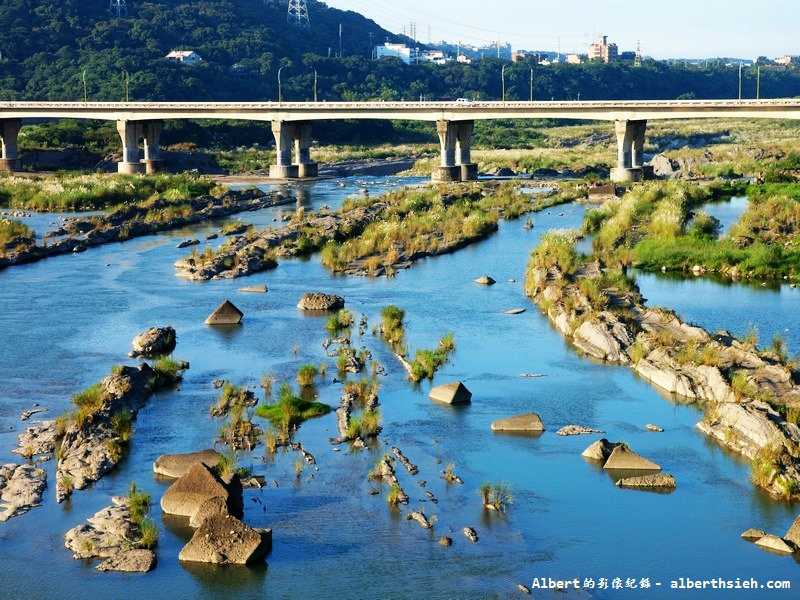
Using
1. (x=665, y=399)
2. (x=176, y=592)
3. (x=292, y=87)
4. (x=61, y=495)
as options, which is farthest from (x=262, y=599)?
(x=292, y=87)

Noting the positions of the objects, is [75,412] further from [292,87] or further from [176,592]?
[292,87]

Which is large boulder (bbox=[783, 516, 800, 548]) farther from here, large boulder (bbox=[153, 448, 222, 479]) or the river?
large boulder (bbox=[153, 448, 222, 479])

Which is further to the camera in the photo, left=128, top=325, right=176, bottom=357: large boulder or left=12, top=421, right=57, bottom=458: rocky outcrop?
left=128, top=325, right=176, bottom=357: large boulder

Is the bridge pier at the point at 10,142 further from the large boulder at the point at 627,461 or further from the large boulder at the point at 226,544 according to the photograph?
the large boulder at the point at 226,544

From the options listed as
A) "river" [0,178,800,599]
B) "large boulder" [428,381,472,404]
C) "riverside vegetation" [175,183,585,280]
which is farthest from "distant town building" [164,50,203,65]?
"large boulder" [428,381,472,404]

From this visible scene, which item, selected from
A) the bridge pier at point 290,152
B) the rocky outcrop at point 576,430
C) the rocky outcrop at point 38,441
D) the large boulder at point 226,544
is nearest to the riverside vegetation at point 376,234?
the rocky outcrop at point 38,441

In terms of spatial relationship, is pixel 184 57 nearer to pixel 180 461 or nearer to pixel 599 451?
pixel 180 461
